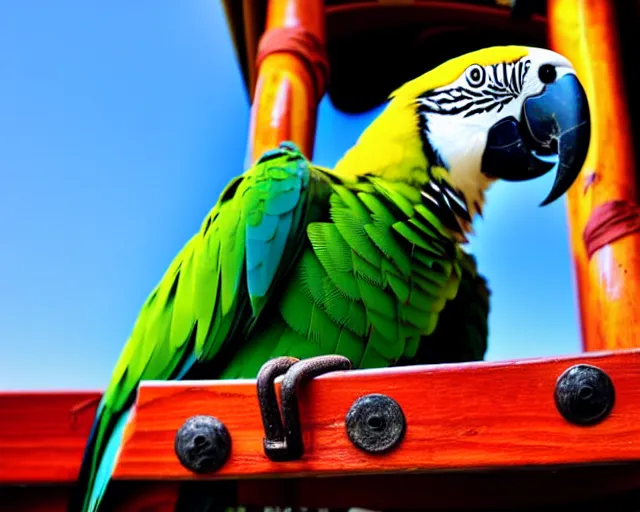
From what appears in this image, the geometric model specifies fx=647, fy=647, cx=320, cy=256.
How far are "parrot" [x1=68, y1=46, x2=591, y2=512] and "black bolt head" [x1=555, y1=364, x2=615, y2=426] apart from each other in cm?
47

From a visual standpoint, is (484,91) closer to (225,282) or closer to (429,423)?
(225,282)

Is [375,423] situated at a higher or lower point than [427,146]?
lower

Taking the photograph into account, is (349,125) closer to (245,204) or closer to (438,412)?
(245,204)

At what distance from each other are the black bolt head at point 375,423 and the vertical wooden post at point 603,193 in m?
0.50

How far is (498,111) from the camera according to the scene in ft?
3.00

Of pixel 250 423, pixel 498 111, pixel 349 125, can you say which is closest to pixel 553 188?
pixel 498 111

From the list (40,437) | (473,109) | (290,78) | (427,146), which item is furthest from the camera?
(290,78)

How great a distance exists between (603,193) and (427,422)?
60 cm

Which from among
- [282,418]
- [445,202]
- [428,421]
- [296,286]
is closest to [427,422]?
[428,421]

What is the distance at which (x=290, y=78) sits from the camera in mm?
1201

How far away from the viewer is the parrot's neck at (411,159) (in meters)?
1.01

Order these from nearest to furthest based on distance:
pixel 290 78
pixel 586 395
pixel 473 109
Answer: pixel 586 395, pixel 473 109, pixel 290 78

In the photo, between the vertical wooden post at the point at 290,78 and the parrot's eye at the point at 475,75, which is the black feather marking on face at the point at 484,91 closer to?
the parrot's eye at the point at 475,75

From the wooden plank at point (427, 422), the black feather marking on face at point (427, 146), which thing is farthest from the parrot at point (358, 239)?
the wooden plank at point (427, 422)
